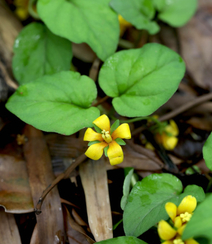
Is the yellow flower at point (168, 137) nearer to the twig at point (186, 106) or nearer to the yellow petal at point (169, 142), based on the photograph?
the yellow petal at point (169, 142)

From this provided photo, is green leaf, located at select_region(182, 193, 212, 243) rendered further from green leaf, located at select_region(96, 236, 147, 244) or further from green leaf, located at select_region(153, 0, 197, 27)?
green leaf, located at select_region(153, 0, 197, 27)

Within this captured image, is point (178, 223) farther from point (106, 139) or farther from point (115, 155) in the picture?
point (106, 139)

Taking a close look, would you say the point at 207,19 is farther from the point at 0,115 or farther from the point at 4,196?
the point at 4,196

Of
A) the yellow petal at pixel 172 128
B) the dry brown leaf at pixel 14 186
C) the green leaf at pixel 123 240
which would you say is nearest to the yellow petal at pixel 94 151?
the green leaf at pixel 123 240

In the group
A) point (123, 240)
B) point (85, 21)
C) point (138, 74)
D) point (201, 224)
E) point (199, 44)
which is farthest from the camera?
point (199, 44)

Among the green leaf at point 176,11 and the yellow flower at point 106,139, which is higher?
the green leaf at point 176,11

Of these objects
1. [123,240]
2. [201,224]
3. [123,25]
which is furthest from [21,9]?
[201,224]
